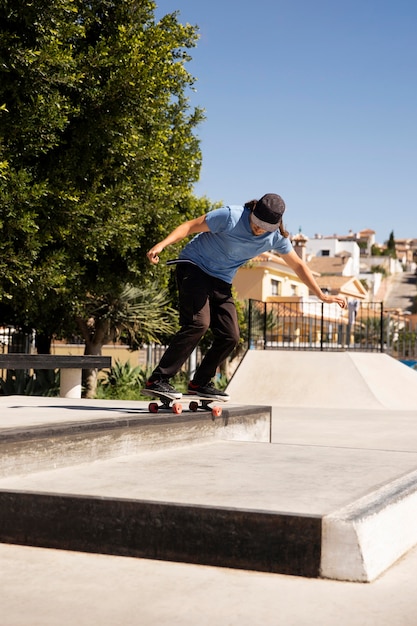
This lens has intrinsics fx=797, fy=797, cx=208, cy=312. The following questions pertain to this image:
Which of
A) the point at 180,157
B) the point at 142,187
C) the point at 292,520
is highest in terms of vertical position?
the point at 180,157

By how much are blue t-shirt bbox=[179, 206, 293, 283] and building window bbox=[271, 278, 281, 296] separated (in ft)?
194

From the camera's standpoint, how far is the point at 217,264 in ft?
20.5

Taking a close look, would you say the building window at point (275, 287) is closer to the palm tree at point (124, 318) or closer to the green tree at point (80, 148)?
the palm tree at point (124, 318)

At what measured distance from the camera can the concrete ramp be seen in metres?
17.5

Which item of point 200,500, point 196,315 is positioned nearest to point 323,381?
point 196,315

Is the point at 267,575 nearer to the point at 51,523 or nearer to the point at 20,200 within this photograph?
the point at 51,523

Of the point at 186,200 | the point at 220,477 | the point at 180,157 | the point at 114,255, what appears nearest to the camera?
the point at 220,477

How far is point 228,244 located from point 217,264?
212 millimetres

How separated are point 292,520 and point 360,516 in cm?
28

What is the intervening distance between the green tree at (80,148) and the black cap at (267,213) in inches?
267

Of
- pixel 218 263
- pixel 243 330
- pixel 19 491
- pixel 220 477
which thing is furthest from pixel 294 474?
pixel 243 330

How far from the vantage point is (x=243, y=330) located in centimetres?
2752

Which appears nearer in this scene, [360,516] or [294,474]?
[360,516]

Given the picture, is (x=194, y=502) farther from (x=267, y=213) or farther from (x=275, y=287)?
(x=275, y=287)
